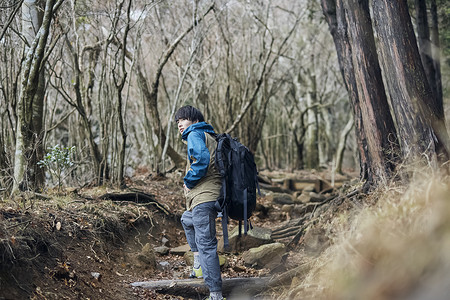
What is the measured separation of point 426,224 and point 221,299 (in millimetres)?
2242

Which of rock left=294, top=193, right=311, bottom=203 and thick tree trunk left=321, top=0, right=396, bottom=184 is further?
rock left=294, top=193, right=311, bottom=203

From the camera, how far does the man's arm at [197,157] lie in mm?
5031

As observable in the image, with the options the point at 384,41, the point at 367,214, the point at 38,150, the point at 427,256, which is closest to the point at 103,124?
the point at 38,150

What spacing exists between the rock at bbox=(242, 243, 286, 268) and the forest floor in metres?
0.12

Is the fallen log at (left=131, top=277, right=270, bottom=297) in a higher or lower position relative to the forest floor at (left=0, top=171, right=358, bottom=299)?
lower

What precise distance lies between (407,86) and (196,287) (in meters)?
3.57

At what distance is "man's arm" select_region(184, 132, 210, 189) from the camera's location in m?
5.03

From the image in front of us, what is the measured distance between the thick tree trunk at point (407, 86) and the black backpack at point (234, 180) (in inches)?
76.9

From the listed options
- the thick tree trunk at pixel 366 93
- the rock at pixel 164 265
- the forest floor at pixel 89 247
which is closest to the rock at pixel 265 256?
the forest floor at pixel 89 247

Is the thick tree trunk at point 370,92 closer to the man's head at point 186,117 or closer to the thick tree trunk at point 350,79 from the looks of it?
the thick tree trunk at point 350,79

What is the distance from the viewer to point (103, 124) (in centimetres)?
1030

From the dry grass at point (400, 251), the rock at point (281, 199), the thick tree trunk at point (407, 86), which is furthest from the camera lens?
the rock at point (281, 199)

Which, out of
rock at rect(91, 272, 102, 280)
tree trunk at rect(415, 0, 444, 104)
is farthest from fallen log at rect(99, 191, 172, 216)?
tree trunk at rect(415, 0, 444, 104)

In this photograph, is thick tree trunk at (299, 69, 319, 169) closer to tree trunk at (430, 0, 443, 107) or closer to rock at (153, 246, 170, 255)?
tree trunk at (430, 0, 443, 107)
